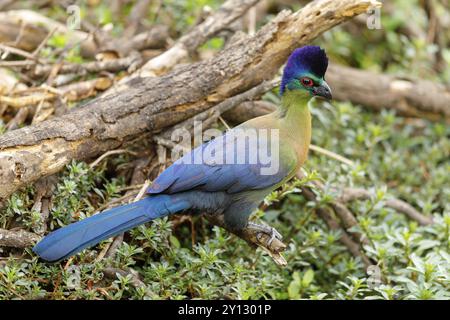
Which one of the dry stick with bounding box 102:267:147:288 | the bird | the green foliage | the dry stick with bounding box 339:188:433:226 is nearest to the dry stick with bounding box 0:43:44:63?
the green foliage

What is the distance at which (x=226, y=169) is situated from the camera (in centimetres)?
350

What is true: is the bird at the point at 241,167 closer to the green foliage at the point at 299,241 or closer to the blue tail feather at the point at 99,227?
the blue tail feather at the point at 99,227

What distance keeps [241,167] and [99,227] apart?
0.81 metres

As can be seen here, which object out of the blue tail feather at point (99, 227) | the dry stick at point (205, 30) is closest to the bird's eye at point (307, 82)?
the blue tail feather at point (99, 227)

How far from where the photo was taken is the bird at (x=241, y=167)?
3.38 m

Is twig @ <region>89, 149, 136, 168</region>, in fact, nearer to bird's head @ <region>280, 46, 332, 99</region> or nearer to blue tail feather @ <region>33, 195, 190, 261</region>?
blue tail feather @ <region>33, 195, 190, 261</region>

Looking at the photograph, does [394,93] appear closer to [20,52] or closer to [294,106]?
[294,106]

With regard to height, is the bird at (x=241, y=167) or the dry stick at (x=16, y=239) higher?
the bird at (x=241, y=167)

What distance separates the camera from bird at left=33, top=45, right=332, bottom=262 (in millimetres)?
3379

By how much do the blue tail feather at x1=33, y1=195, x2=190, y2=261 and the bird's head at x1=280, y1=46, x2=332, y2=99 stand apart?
0.95 metres

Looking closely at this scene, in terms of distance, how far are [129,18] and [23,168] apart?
263cm

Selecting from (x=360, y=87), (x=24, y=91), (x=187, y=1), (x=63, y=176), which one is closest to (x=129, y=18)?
(x=187, y=1)

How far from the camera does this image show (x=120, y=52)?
501 centimetres

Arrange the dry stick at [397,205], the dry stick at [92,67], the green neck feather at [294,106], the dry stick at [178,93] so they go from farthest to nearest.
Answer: the dry stick at [92,67]
the dry stick at [397,205]
the green neck feather at [294,106]
the dry stick at [178,93]
